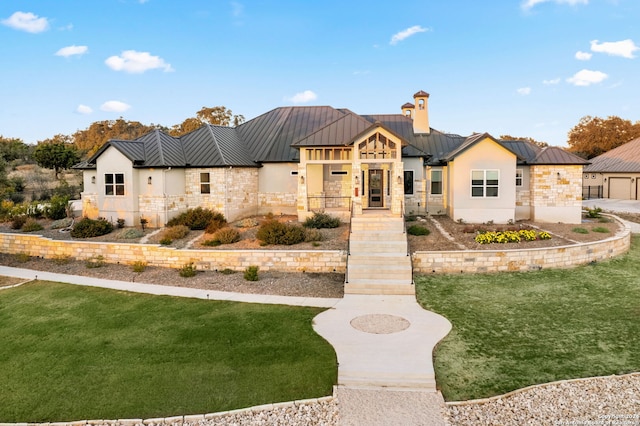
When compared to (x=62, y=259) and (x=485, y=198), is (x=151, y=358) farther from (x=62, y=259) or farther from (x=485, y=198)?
(x=485, y=198)

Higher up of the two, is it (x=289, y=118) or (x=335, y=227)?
(x=289, y=118)

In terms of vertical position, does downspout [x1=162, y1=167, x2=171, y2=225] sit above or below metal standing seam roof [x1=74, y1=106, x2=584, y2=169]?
below

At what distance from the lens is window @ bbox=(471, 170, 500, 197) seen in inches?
866

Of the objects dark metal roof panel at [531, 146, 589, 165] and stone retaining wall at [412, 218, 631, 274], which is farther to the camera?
dark metal roof panel at [531, 146, 589, 165]

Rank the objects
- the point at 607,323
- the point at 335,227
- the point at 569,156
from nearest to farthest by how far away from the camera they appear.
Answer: the point at 607,323
the point at 335,227
the point at 569,156

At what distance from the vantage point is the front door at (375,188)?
2397 cm

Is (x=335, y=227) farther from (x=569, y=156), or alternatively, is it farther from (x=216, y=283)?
(x=569, y=156)

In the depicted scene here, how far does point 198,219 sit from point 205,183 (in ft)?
8.62

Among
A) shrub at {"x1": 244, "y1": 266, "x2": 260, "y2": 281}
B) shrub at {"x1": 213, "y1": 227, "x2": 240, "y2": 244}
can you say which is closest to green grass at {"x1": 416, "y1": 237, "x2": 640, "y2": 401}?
shrub at {"x1": 244, "y1": 266, "x2": 260, "y2": 281}

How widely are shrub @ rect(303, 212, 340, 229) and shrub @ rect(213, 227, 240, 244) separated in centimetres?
376

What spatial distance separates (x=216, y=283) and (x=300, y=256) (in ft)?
10.5

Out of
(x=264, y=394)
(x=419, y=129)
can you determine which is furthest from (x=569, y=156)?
(x=264, y=394)

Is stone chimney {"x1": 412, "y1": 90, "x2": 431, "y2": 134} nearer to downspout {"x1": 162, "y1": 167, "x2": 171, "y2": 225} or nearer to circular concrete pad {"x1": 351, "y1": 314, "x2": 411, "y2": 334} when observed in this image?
downspout {"x1": 162, "y1": 167, "x2": 171, "y2": 225}

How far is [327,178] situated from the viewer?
24375 millimetres
